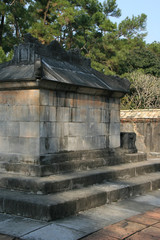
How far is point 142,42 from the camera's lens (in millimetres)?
39875

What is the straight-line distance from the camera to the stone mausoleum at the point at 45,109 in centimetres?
605

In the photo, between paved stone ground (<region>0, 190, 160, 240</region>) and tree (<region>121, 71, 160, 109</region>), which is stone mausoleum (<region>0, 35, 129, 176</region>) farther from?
tree (<region>121, 71, 160, 109</region>)

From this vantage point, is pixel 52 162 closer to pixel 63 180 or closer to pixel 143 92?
pixel 63 180

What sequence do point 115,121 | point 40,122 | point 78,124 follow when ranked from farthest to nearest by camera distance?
point 115,121, point 78,124, point 40,122

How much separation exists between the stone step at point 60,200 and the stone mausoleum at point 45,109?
72cm

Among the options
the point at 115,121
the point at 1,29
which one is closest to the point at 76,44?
the point at 1,29

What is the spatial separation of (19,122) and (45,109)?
56 centimetres

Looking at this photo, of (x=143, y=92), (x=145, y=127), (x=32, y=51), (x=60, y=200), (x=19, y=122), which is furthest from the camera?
(x=143, y=92)

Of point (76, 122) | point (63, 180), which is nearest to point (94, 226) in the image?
point (63, 180)

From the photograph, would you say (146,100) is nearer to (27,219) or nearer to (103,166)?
(103,166)

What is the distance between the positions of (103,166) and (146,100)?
82.2 feet

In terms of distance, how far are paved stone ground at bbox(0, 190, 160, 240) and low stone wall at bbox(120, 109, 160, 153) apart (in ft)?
25.4

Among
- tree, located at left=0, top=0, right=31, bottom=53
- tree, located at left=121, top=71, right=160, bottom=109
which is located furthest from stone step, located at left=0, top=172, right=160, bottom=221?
tree, located at left=121, top=71, right=160, bottom=109

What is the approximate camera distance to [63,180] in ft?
18.7
